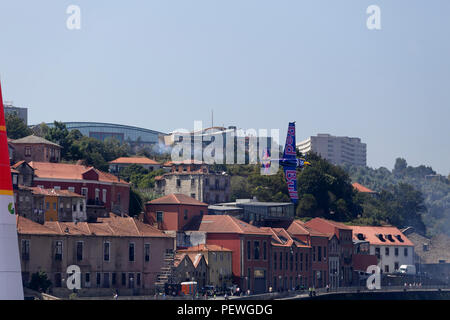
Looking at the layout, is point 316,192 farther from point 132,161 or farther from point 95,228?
point 95,228

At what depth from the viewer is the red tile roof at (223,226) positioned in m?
123

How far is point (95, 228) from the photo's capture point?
356 ft

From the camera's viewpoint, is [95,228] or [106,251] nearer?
[106,251]

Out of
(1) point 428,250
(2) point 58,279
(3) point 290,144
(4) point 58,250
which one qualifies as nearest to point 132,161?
(1) point 428,250

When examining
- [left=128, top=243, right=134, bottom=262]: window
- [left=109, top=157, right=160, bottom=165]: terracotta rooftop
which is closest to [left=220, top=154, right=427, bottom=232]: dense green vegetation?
[left=109, top=157, right=160, bottom=165]: terracotta rooftop

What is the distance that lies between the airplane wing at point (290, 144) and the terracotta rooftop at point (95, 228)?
1673 cm

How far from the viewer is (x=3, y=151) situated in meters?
25.7

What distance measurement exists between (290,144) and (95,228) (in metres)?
24.4

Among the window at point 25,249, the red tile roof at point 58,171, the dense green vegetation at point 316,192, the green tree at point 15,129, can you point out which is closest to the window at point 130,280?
the window at point 25,249

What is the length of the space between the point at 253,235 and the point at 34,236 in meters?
32.7

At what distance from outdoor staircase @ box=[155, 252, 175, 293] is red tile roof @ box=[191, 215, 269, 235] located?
42.4 ft
